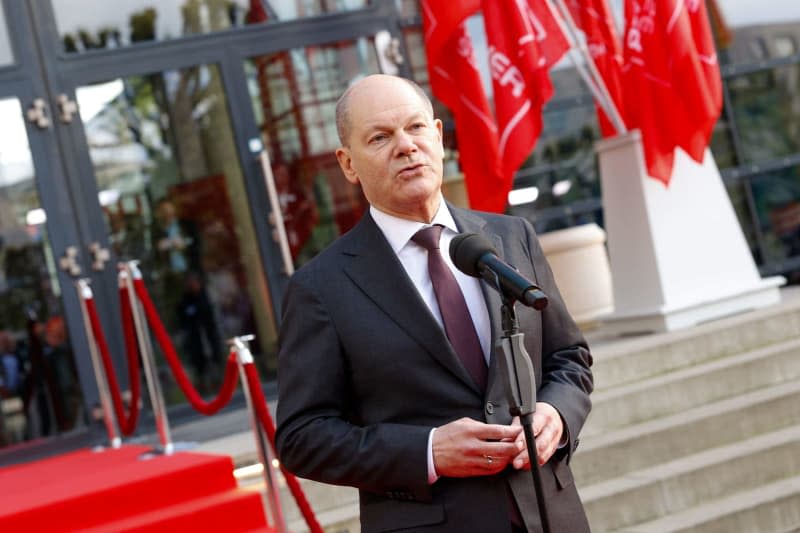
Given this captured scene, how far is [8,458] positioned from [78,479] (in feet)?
5.35

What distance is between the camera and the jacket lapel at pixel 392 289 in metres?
2.35

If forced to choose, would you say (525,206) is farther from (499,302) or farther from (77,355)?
(499,302)

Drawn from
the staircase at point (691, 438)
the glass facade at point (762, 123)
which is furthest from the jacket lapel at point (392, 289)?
the glass facade at point (762, 123)

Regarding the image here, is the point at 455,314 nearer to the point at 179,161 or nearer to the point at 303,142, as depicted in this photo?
the point at 179,161

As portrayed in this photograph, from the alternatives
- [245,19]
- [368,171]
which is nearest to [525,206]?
[245,19]

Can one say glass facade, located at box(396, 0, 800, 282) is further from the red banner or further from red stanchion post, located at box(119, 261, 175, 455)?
red stanchion post, located at box(119, 261, 175, 455)

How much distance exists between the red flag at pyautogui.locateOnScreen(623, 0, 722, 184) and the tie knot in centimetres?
483

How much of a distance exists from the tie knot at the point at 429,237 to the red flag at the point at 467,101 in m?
4.93

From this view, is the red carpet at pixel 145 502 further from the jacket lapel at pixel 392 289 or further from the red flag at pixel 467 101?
the jacket lapel at pixel 392 289

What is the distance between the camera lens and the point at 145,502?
554cm

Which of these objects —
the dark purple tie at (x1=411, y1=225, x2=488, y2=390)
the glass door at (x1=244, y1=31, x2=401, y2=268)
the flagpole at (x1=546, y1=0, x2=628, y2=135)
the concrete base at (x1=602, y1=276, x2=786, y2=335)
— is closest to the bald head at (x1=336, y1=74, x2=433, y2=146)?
the dark purple tie at (x1=411, y1=225, x2=488, y2=390)

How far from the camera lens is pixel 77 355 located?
744cm

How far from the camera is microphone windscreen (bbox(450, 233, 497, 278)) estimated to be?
2.19m

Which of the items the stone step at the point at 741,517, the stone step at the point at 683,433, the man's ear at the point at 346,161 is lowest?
the stone step at the point at 741,517
